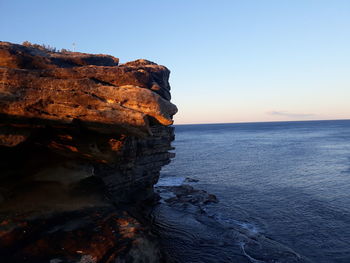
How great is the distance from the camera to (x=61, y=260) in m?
10.2

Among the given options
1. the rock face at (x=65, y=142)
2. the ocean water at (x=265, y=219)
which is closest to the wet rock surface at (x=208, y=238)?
the ocean water at (x=265, y=219)

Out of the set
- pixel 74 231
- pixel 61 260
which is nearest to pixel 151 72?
pixel 74 231

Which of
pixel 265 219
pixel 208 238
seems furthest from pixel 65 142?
pixel 265 219

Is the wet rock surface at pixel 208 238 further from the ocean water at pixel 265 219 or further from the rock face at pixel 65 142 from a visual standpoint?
the rock face at pixel 65 142

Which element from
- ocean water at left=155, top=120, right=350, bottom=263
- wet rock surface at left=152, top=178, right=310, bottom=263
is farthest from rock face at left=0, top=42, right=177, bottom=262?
ocean water at left=155, top=120, right=350, bottom=263

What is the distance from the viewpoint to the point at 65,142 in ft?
46.3

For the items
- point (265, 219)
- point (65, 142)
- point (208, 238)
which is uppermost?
point (65, 142)

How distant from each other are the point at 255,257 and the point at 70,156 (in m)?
14.0

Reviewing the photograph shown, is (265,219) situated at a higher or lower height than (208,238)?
lower

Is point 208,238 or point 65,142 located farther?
point 208,238

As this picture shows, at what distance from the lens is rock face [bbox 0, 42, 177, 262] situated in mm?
11070

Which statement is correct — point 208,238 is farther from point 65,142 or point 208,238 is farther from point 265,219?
point 65,142

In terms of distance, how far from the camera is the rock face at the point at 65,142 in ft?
36.3

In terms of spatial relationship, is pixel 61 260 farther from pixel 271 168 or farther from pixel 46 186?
pixel 271 168
